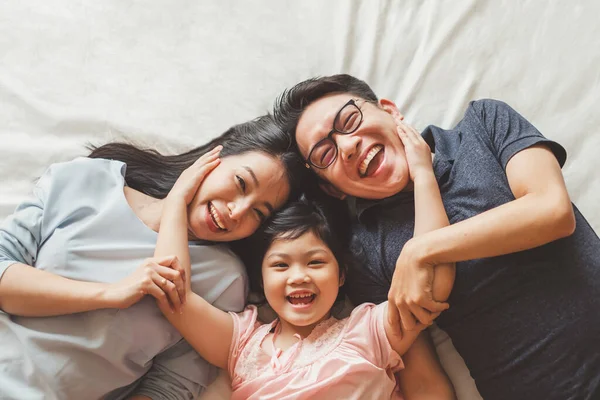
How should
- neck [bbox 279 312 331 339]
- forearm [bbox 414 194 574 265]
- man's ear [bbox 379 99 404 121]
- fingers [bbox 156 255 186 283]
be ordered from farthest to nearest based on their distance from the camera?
man's ear [bbox 379 99 404 121] < neck [bbox 279 312 331 339] < fingers [bbox 156 255 186 283] < forearm [bbox 414 194 574 265]

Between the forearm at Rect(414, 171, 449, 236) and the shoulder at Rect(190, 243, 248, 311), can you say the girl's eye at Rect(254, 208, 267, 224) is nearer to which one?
the shoulder at Rect(190, 243, 248, 311)

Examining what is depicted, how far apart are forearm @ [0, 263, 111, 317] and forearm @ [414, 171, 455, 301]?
2.13 ft

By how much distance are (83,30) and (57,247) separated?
2.27 feet

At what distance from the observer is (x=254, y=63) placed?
64.2 inches

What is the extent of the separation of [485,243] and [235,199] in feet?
1.75

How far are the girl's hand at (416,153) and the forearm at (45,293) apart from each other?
68 centimetres

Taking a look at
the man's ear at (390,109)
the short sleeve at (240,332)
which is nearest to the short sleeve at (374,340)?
the short sleeve at (240,332)

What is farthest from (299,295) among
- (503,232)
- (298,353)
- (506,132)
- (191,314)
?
(506,132)

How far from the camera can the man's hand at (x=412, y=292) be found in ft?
3.84

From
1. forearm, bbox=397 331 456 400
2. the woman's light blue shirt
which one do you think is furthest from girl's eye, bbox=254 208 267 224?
forearm, bbox=397 331 456 400

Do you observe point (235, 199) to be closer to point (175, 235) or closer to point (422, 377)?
point (175, 235)

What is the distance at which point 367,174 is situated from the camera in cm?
133

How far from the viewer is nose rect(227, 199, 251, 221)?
130 cm

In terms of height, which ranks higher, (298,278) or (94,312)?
(298,278)
